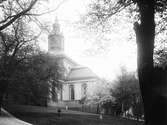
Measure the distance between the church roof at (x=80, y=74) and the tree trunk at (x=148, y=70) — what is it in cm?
4929

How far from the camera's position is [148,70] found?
23.3 feet

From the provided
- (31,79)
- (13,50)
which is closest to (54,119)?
(31,79)

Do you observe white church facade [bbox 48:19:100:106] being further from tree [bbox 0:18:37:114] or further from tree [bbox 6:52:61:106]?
tree [bbox 0:18:37:114]

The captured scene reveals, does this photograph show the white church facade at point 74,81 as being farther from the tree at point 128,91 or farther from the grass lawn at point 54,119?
the grass lawn at point 54,119

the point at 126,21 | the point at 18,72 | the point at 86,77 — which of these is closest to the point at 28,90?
the point at 18,72

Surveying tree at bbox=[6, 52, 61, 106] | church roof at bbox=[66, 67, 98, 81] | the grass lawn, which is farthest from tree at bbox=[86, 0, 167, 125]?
church roof at bbox=[66, 67, 98, 81]

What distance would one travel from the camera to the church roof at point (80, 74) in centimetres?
5809

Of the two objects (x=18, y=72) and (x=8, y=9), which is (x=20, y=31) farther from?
(x=8, y=9)

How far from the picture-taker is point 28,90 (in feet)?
75.2

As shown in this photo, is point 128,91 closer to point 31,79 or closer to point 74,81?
point 31,79

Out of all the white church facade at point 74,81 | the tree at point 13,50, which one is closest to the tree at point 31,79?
the tree at point 13,50

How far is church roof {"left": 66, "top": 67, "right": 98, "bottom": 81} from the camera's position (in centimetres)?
5809

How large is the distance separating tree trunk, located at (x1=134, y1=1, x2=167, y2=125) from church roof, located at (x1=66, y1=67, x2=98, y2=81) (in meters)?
49.3

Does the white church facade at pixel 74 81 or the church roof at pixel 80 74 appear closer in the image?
the white church facade at pixel 74 81
